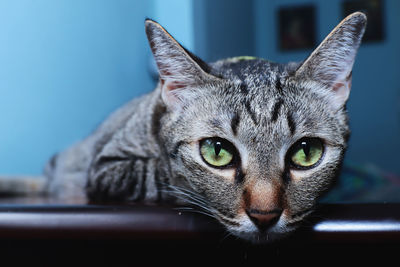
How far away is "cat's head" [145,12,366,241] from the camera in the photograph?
668 millimetres

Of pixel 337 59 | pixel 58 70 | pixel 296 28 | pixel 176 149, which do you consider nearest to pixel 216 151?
pixel 176 149

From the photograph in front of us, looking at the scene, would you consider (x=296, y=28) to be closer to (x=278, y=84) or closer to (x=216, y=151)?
(x=278, y=84)

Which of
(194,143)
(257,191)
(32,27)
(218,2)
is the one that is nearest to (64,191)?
(32,27)

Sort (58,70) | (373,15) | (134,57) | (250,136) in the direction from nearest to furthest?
(250,136) < (58,70) < (134,57) < (373,15)

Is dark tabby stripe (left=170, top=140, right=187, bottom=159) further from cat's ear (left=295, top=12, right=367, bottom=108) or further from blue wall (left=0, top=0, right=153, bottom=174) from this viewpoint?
blue wall (left=0, top=0, right=153, bottom=174)

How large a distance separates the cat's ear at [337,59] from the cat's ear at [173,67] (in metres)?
0.22

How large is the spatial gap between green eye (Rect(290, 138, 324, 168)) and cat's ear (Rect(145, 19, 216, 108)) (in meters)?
0.25

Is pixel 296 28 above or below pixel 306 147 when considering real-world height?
above

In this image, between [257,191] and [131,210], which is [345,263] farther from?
[131,210]

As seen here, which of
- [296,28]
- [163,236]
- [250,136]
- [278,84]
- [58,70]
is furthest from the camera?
[296,28]

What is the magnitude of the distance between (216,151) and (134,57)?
169 cm

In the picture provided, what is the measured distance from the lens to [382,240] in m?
0.57

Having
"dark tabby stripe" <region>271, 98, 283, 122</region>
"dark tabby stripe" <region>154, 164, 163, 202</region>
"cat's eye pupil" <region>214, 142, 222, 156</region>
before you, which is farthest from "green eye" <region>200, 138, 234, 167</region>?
"dark tabby stripe" <region>154, 164, 163, 202</region>

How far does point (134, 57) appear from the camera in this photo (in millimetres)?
2309
